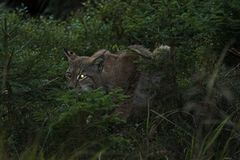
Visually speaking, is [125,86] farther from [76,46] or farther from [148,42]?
[76,46]

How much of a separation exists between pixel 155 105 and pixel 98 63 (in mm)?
1137

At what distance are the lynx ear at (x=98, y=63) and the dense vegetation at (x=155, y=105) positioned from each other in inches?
18.6

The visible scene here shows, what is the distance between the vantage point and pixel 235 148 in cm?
588

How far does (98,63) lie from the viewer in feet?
25.5

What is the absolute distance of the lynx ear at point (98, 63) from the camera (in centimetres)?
775

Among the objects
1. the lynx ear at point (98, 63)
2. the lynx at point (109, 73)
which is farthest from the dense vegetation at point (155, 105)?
the lynx ear at point (98, 63)

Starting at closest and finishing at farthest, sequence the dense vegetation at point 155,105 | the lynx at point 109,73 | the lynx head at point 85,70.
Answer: the dense vegetation at point 155,105, the lynx at point 109,73, the lynx head at point 85,70

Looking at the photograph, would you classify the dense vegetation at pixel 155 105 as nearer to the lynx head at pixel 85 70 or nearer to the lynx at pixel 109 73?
the lynx at pixel 109 73

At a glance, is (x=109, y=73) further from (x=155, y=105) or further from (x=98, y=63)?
(x=155, y=105)

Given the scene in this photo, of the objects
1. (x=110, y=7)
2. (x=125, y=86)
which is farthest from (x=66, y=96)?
(x=110, y=7)

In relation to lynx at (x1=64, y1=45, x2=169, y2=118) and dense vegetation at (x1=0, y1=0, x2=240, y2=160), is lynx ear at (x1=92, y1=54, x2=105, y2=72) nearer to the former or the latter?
lynx at (x1=64, y1=45, x2=169, y2=118)

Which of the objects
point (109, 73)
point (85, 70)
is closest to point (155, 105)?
point (109, 73)

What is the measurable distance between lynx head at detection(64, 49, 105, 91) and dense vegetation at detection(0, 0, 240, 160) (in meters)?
0.49

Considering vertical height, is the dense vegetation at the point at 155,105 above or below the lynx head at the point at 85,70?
above
